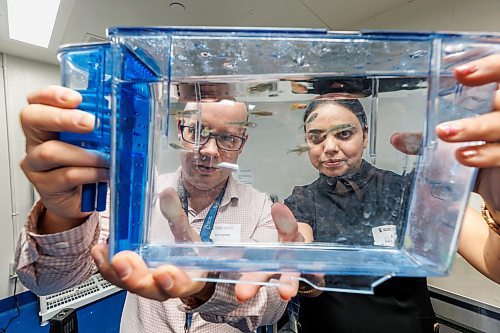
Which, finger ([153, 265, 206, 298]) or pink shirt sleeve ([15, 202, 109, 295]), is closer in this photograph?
finger ([153, 265, 206, 298])

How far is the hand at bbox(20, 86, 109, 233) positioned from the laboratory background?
0.29m

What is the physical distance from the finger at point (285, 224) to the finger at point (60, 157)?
30 centimetres

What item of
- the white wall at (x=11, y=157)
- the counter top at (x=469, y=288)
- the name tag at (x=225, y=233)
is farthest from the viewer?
the white wall at (x=11, y=157)

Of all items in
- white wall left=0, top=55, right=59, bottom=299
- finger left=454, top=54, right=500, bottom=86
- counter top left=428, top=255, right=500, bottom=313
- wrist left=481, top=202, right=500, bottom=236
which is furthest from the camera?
white wall left=0, top=55, right=59, bottom=299

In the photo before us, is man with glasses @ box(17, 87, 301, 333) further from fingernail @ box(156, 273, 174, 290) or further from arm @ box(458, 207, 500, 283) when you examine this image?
arm @ box(458, 207, 500, 283)

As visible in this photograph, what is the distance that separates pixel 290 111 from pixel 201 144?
195 millimetres

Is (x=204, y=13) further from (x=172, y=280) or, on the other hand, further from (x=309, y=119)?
(x=172, y=280)

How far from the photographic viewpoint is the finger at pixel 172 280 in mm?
329

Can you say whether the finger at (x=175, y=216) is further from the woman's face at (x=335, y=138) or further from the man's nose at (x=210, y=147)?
the woman's face at (x=335, y=138)

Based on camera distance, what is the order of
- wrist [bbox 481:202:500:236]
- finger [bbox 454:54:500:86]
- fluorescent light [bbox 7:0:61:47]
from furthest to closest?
1. fluorescent light [bbox 7:0:61:47]
2. wrist [bbox 481:202:500:236]
3. finger [bbox 454:54:500:86]

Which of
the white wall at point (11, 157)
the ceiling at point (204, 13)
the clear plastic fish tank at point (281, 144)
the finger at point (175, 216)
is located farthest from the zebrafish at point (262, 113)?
the white wall at point (11, 157)

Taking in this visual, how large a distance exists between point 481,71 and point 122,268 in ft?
1.54

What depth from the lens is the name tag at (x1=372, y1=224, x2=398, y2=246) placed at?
49 cm

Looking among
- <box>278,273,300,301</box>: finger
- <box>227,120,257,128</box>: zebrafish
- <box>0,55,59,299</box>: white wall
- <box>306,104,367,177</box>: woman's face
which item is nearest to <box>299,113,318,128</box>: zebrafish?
<box>306,104,367,177</box>: woman's face
